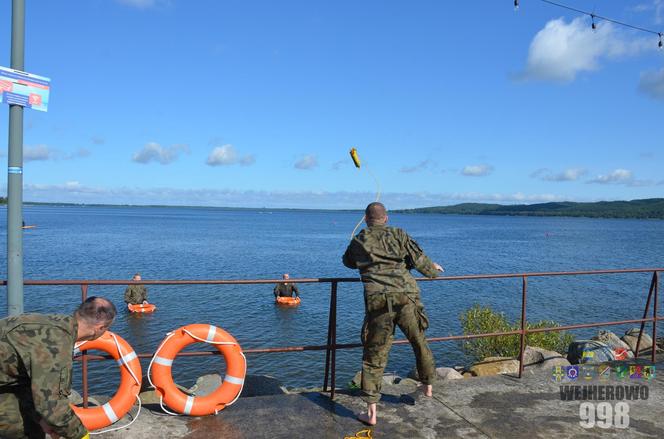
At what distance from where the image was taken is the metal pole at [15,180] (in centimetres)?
362

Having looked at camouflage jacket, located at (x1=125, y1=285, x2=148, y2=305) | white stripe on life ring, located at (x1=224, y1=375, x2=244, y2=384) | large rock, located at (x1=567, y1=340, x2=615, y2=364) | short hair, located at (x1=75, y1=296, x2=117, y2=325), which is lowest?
camouflage jacket, located at (x1=125, y1=285, x2=148, y2=305)

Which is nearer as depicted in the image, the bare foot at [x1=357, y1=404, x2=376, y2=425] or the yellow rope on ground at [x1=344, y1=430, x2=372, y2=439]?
the yellow rope on ground at [x1=344, y1=430, x2=372, y2=439]

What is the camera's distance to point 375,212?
429 cm

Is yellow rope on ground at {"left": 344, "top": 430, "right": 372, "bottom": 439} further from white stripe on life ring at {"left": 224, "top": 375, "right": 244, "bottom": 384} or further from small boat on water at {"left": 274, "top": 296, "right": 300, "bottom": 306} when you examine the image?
small boat on water at {"left": 274, "top": 296, "right": 300, "bottom": 306}

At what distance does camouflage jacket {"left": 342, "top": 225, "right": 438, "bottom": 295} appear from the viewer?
13.6 feet

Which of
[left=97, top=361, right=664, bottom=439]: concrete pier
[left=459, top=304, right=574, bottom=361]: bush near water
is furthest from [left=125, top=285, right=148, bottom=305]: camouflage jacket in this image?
[left=97, top=361, right=664, bottom=439]: concrete pier

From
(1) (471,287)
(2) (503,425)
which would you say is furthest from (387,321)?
(1) (471,287)

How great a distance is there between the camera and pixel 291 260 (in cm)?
4522

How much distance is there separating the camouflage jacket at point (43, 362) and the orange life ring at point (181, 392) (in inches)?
66.3

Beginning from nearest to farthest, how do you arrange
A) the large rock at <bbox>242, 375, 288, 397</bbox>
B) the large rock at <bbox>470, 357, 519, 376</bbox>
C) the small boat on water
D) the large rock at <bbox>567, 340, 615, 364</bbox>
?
the large rock at <bbox>242, 375, 288, 397</bbox> → the large rock at <bbox>567, 340, 615, 364</bbox> → the large rock at <bbox>470, 357, 519, 376</bbox> → the small boat on water

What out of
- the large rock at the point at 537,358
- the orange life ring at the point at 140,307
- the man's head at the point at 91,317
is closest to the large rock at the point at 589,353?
the large rock at the point at 537,358

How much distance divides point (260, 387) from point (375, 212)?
19.6 ft

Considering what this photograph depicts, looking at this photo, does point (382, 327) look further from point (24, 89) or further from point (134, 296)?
point (134, 296)

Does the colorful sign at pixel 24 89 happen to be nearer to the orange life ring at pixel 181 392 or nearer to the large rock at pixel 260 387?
the orange life ring at pixel 181 392
